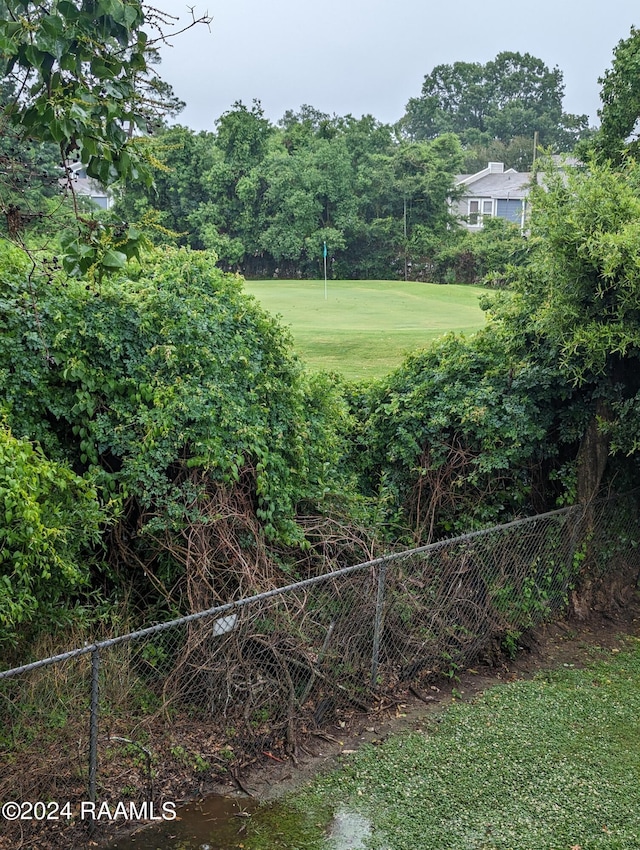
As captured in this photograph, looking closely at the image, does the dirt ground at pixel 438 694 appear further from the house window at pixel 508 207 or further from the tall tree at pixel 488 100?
the tall tree at pixel 488 100

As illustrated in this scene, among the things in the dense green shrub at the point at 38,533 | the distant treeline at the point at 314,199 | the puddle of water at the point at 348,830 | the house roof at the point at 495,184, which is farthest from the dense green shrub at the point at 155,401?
the house roof at the point at 495,184

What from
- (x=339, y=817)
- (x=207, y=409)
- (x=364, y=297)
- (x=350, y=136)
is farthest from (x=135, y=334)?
(x=350, y=136)

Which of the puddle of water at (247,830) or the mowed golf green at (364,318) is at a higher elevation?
the mowed golf green at (364,318)

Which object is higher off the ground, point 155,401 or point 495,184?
point 495,184

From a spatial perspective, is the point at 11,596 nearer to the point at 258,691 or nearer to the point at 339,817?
the point at 258,691

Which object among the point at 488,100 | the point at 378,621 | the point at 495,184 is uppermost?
the point at 488,100

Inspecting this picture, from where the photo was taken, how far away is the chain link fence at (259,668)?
4.84 metres

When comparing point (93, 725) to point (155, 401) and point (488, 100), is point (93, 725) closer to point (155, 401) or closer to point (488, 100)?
point (155, 401)

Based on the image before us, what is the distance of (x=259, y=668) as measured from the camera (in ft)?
18.7

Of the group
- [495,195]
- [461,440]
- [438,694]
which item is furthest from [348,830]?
[495,195]

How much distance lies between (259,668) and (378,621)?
1071mm

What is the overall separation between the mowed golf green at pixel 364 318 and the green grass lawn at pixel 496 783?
156 inches

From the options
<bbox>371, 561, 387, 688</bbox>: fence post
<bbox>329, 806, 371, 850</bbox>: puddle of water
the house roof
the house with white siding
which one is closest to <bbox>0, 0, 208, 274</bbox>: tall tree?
<bbox>371, 561, 387, 688</bbox>: fence post

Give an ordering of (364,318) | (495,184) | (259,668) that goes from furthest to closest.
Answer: (495,184), (364,318), (259,668)
